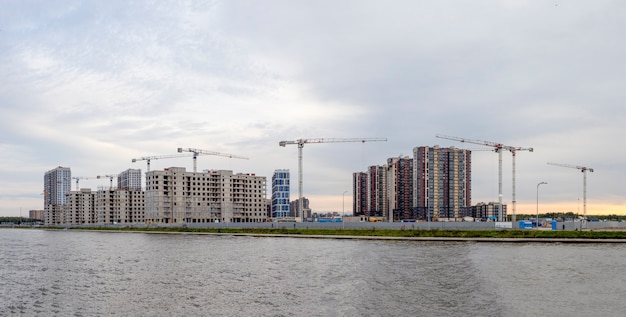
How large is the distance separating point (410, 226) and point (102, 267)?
74.2 meters

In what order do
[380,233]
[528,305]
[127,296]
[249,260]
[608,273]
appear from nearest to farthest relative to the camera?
[528,305], [127,296], [608,273], [249,260], [380,233]

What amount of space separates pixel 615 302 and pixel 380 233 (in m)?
71.7

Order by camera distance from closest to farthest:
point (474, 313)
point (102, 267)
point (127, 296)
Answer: point (474, 313) → point (127, 296) → point (102, 267)

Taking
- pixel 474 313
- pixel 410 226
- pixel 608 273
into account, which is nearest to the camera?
pixel 474 313

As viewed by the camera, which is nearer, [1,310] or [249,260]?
[1,310]

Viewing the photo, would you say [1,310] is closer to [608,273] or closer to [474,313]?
[474,313]

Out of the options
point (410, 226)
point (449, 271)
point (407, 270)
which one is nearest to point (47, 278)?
point (407, 270)

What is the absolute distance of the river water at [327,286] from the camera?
27656 mm

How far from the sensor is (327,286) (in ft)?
117

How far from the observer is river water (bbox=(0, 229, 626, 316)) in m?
27.7

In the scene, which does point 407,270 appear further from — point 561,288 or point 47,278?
point 47,278

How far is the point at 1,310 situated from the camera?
1136 inches

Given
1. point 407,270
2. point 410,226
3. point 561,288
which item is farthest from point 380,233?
point 561,288

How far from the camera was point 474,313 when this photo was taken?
1023 inches
